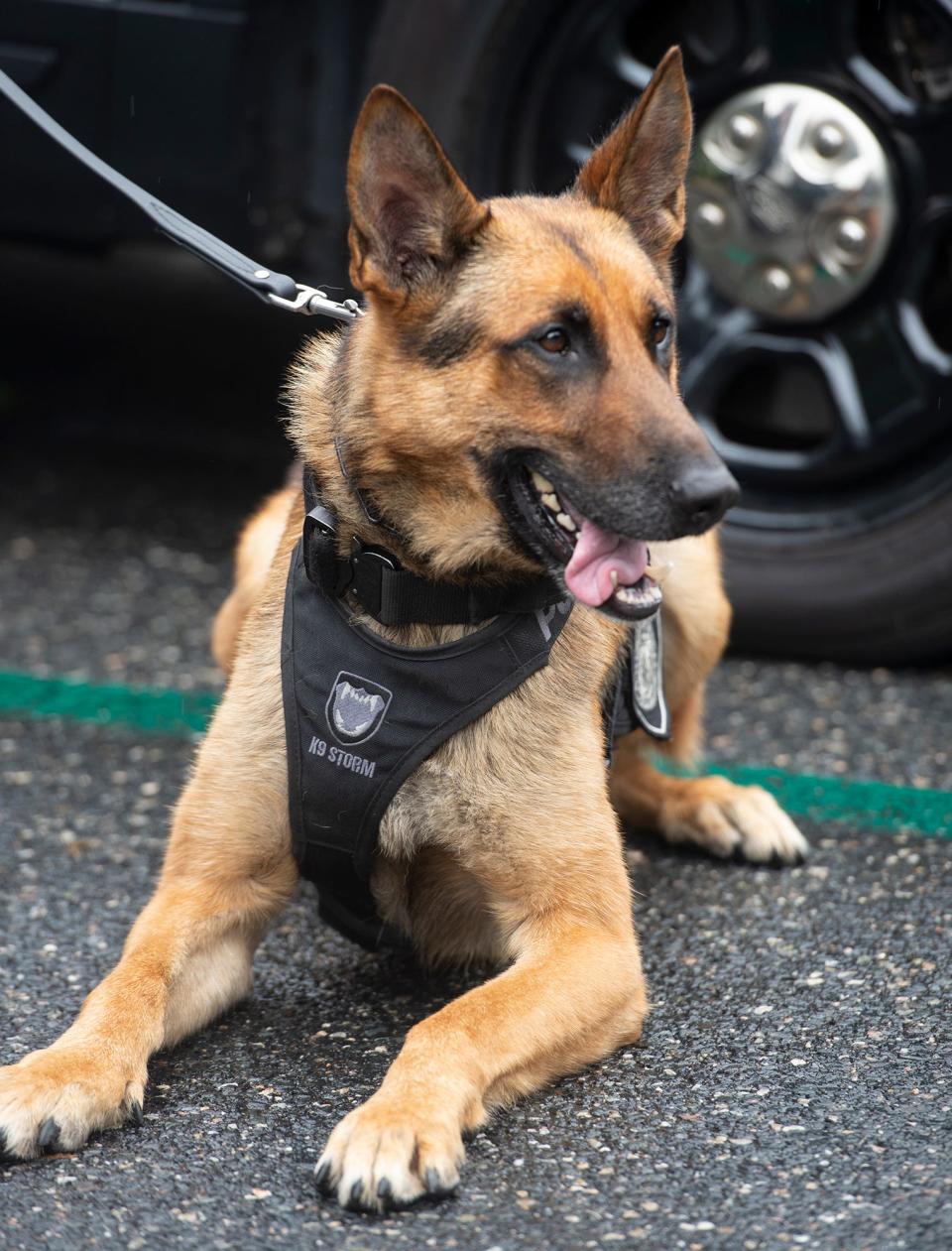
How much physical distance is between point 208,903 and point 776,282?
2440mm

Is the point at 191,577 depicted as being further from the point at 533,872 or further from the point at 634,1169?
the point at 634,1169

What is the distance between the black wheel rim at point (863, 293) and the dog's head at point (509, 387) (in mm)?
1456

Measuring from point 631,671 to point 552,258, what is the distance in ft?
2.93

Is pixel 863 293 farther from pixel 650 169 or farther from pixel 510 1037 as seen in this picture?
pixel 510 1037

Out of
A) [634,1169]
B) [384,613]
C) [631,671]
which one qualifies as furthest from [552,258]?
[634,1169]

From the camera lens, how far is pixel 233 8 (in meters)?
4.56

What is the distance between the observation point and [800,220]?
4.31 meters

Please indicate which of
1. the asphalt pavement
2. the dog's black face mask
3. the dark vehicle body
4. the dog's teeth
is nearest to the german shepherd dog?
the dog's black face mask

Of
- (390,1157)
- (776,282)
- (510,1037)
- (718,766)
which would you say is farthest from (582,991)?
(776,282)

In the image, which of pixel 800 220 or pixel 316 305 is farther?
pixel 800 220

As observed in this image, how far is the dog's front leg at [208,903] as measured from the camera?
8.90 feet

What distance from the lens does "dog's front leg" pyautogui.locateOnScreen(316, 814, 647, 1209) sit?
2.39 metres

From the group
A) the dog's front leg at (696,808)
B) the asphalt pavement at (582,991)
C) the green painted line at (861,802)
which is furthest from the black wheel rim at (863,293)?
the dog's front leg at (696,808)

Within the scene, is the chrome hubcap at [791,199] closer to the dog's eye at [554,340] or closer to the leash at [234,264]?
the leash at [234,264]
